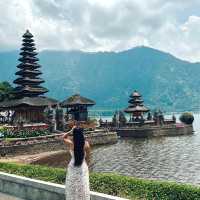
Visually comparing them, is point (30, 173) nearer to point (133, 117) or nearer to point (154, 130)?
point (154, 130)

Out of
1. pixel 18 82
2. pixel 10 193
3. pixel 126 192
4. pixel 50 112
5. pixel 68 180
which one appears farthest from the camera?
pixel 18 82

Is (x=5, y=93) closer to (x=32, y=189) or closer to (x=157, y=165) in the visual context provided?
(x=157, y=165)

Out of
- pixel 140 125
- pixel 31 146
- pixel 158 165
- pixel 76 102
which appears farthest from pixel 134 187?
pixel 140 125

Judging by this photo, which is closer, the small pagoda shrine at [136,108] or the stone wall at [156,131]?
the stone wall at [156,131]

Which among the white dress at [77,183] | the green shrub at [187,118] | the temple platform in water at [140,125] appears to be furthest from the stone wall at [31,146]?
the green shrub at [187,118]

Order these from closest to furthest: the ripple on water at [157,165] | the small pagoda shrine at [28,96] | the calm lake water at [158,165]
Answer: the calm lake water at [158,165] → the ripple on water at [157,165] → the small pagoda shrine at [28,96]

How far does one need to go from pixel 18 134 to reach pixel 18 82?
64.8 ft

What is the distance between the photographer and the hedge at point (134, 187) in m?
9.89

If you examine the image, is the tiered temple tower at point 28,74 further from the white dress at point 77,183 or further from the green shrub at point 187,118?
the white dress at point 77,183

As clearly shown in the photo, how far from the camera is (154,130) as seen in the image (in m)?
60.6

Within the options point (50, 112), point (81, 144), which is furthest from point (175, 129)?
point (81, 144)

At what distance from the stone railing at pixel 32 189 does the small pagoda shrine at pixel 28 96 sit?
38.2 m

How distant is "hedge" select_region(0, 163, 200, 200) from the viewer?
989 centimetres

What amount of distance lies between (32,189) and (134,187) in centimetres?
360
